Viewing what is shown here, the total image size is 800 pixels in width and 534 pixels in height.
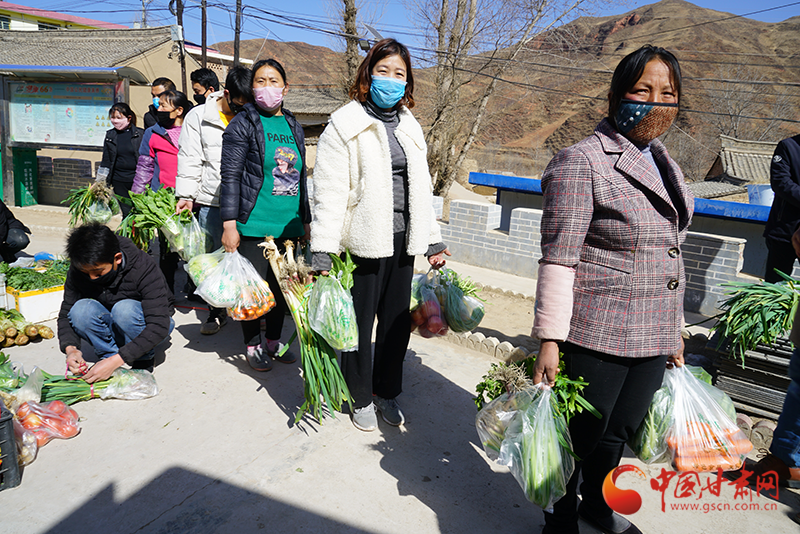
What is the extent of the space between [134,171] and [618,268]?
548cm

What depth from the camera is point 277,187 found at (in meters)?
3.52

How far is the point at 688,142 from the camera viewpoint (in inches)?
1531

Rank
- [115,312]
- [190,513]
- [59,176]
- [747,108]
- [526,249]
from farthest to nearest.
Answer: [747,108] → [59,176] → [526,249] → [115,312] → [190,513]

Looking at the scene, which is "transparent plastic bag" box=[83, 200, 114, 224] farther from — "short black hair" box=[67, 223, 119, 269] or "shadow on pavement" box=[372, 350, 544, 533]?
"shadow on pavement" box=[372, 350, 544, 533]

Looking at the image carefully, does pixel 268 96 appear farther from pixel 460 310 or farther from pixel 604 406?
pixel 604 406

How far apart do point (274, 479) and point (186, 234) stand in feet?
7.85

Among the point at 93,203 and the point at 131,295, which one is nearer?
the point at 131,295

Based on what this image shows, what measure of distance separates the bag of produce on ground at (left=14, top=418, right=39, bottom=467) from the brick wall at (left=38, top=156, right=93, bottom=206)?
35.5 ft

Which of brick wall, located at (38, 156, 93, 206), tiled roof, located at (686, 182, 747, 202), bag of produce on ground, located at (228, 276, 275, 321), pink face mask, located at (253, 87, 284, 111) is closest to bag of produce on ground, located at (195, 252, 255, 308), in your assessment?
bag of produce on ground, located at (228, 276, 275, 321)

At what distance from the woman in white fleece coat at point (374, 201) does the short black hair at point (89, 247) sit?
126 centimetres

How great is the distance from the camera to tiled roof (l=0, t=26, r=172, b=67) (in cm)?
1479

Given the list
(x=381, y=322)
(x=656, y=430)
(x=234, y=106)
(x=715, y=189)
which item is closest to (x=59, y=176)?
(x=234, y=106)

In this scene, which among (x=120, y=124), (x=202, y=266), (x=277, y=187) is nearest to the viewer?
(x=202, y=266)

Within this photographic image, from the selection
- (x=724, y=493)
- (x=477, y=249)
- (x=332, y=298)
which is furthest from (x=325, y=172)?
(x=477, y=249)
